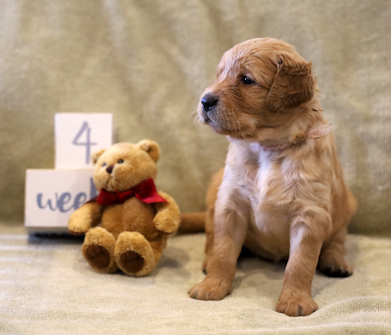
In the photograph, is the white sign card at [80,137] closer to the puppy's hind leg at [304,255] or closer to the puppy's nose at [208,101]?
the puppy's nose at [208,101]

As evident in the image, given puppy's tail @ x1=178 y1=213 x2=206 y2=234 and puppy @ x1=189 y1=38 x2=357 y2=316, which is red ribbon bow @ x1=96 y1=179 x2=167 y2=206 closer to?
puppy @ x1=189 y1=38 x2=357 y2=316

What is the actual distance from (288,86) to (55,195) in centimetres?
143

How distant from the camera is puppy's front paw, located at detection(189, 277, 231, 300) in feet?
5.41

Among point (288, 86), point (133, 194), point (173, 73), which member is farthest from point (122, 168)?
point (173, 73)

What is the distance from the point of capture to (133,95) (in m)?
2.68

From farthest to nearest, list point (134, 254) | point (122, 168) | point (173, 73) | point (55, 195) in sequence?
point (173, 73) < point (55, 195) < point (122, 168) < point (134, 254)

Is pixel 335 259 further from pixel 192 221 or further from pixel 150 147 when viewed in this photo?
pixel 150 147

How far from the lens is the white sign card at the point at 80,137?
2381mm

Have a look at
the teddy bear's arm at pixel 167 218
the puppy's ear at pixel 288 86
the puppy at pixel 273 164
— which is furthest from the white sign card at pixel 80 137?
the puppy's ear at pixel 288 86

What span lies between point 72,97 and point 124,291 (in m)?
1.44

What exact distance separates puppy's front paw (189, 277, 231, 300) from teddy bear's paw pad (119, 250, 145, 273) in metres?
0.28

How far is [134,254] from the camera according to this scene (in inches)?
71.7

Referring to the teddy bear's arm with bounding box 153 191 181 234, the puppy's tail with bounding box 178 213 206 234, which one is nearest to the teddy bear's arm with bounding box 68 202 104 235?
the teddy bear's arm with bounding box 153 191 181 234

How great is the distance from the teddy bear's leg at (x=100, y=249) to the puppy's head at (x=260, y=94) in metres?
0.70
